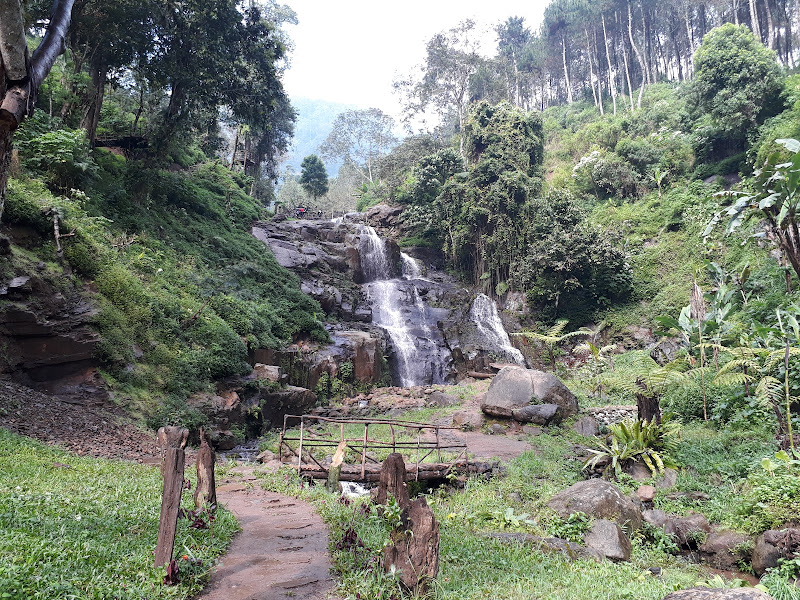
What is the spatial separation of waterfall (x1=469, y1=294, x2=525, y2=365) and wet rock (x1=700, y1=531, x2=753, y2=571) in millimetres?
15709

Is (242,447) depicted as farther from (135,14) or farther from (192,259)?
(135,14)

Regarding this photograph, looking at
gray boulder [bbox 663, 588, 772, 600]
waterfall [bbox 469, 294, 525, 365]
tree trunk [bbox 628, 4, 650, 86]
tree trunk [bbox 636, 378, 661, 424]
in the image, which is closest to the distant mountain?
tree trunk [bbox 628, 4, 650, 86]

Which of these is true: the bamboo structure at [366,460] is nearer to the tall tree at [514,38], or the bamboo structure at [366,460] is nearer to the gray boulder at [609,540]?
the gray boulder at [609,540]

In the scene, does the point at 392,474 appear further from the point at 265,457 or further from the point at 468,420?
the point at 468,420

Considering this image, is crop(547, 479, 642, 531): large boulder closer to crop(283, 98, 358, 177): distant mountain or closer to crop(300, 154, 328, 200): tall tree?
crop(300, 154, 328, 200): tall tree

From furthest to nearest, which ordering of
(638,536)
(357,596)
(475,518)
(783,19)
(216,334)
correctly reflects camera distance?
(783,19)
(216,334)
(475,518)
(638,536)
(357,596)

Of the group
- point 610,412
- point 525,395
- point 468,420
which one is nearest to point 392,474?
point 468,420

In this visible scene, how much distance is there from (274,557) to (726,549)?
581 cm

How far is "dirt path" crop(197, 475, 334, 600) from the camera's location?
417 cm

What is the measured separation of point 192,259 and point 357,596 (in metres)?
15.8

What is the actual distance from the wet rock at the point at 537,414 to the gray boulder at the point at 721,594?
10796 mm

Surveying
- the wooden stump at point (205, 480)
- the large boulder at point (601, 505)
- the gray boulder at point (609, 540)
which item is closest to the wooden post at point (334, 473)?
the wooden stump at point (205, 480)

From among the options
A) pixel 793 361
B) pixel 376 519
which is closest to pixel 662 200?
pixel 793 361

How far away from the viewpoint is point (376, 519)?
19.5 ft
